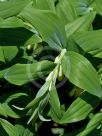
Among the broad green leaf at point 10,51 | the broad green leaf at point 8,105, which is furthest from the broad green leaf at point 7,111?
the broad green leaf at point 10,51

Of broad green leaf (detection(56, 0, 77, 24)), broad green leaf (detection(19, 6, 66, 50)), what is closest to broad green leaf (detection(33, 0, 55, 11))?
broad green leaf (detection(56, 0, 77, 24))

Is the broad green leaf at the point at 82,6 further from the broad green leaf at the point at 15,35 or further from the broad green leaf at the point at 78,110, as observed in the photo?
the broad green leaf at the point at 78,110

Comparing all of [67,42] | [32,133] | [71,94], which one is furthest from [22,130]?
[67,42]

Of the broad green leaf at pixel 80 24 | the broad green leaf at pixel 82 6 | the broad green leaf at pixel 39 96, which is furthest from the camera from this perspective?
the broad green leaf at pixel 82 6

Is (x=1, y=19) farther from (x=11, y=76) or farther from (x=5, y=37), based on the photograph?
(x=11, y=76)

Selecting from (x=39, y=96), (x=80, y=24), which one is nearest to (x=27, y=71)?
(x=39, y=96)

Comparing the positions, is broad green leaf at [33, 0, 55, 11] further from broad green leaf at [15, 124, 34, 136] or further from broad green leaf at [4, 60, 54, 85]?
broad green leaf at [15, 124, 34, 136]
